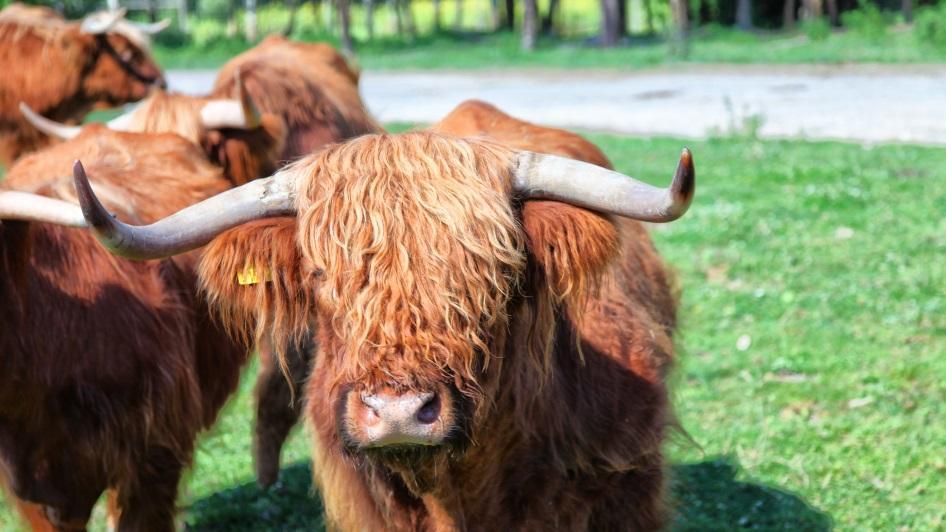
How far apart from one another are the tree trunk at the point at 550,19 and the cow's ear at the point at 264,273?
37529mm

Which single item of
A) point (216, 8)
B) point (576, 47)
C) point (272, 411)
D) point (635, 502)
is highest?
point (635, 502)

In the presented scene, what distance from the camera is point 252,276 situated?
317 centimetres

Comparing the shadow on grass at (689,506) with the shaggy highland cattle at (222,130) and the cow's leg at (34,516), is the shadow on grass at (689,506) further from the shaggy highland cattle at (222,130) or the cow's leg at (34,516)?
the shaggy highland cattle at (222,130)

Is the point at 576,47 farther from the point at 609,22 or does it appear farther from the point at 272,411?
the point at 272,411

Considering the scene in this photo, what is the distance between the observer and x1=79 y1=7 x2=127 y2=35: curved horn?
9.59 metres

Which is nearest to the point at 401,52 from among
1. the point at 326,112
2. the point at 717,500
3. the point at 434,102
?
the point at 434,102

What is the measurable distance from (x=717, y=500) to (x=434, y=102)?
15.5 metres

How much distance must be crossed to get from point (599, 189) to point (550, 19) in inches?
1518

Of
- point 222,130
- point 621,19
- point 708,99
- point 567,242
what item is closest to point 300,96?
point 222,130

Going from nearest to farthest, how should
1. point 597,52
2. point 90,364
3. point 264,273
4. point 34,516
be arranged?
point 264,273
point 90,364
point 34,516
point 597,52

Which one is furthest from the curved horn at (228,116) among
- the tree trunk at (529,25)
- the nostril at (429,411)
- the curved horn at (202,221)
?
the tree trunk at (529,25)

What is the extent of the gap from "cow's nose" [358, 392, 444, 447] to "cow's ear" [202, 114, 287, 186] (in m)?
3.67

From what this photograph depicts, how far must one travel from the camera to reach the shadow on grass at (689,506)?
16.6 ft

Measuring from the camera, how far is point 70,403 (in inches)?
162
